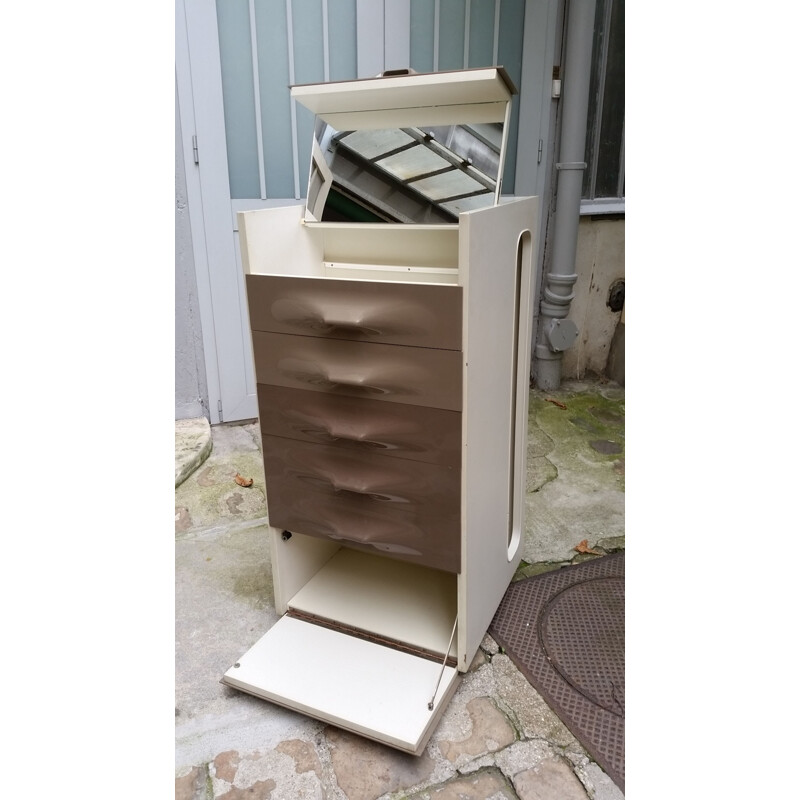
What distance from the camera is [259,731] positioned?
132 centimetres

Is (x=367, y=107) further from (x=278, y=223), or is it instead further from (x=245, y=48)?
(x=245, y=48)

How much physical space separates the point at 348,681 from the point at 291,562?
0.37m

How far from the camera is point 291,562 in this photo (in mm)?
1663

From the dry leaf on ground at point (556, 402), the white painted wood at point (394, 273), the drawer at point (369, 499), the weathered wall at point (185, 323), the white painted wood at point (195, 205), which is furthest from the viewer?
the dry leaf on ground at point (556, 402)

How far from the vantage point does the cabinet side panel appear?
4.14ft

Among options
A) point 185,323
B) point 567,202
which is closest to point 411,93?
point 185,323

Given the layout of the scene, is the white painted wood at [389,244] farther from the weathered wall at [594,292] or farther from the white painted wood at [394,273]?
the weathered wall at [594,292]

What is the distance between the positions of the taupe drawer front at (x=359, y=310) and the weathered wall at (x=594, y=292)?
2.28m

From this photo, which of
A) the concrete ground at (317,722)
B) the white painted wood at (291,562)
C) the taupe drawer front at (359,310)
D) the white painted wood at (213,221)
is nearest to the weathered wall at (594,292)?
the concrete ground at (317,722)

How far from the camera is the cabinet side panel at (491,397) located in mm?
1262

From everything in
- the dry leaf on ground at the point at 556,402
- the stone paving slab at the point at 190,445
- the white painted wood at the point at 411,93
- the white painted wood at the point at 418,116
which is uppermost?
the white painted wood at the point at 411,93

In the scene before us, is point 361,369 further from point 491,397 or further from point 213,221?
point 213,221

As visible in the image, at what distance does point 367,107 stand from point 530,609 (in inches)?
52.6

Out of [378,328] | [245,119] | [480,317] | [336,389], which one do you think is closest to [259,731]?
[336,389]
